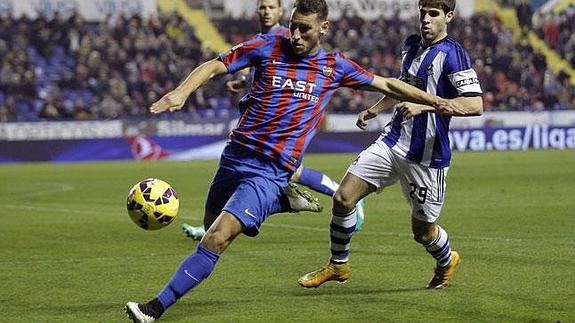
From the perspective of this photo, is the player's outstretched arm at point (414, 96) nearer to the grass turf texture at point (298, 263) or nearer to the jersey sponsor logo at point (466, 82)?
the jersey sponsor logo at point (466, 82)

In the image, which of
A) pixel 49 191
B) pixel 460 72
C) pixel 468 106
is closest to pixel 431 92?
pixel 460 72

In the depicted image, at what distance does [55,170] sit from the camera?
2691 cm

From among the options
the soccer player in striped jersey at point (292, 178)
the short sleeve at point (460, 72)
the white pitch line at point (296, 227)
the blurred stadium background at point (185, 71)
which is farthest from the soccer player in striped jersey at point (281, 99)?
the blurred stadium background at point (185, 71)

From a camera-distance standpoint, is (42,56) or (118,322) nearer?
(118,322)

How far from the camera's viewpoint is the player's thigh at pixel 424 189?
8.53 m

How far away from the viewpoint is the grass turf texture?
25.3 feet

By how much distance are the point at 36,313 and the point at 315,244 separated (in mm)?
4624

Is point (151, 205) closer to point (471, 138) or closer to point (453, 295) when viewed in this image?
point (453, 295)

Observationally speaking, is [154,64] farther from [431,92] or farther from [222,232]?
[222,232]

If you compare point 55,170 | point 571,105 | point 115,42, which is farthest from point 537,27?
point 55,170

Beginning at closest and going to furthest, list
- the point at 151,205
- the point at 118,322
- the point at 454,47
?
the point at 118,322, the point at 151,205, the point at 454,47

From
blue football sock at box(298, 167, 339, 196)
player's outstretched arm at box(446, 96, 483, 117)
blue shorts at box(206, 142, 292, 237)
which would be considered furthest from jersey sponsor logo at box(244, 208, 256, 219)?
blue football sock at box(298, 167, 339, 196)

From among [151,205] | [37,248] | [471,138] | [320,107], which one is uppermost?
[320,107]

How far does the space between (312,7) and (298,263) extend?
353cm
